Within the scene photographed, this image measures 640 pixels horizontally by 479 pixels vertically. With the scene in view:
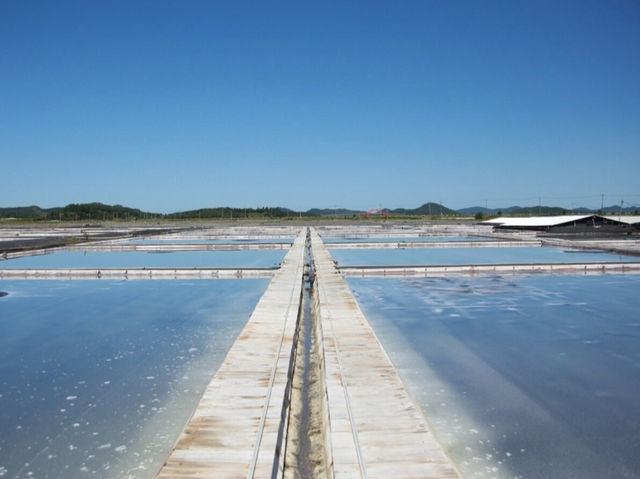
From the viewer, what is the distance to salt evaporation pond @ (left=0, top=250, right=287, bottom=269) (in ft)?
30.1

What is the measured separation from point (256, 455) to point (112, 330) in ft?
10.0

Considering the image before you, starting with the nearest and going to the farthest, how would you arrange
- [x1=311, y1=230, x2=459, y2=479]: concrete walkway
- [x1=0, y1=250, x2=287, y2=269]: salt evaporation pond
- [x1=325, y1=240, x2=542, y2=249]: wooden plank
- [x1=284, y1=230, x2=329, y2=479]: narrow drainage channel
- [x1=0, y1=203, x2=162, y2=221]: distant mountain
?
[x1=311, y1=230, x2=459, y2=479]: concrete walkway → [x1=284, y1=230, x2=329, y2=479]: narrow drainage channel → [x1=0, y1=250, x2=287, y2=269]: salt evaporation pond → [x1=325, y1=240, x2=542, y2=249]: wooden plank → [x1=0, y1=203, x2=162, y2=221]: distant mountain

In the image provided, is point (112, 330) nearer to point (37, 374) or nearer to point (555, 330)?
point (37, 374)

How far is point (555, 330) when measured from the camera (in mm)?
4281

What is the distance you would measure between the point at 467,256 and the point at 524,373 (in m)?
7.64

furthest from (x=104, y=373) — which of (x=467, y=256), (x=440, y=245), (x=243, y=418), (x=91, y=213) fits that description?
(x=91, y=213)

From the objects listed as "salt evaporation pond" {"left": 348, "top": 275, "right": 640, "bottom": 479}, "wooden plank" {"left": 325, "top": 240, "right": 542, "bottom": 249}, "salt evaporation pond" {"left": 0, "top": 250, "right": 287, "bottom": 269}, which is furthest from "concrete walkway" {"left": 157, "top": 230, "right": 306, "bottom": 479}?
"wooden plank" {"left": 325, "top": 240, "right": 542, "bottom": 249}

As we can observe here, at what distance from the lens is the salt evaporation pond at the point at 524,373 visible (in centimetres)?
220

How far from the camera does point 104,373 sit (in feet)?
10.7

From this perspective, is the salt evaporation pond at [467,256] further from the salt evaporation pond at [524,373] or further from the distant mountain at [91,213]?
the distant mountain at [91,213]

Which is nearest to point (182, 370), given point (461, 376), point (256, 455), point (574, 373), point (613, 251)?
point (256, 455)

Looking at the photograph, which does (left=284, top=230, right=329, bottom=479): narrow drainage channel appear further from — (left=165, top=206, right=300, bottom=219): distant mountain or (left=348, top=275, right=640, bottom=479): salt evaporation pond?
(left=165, top=206, right=300, bottom=219): distant mountain

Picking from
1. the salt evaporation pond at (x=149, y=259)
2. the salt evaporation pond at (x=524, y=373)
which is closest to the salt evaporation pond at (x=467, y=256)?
the salt evaporation pond at (x=149, y=259)

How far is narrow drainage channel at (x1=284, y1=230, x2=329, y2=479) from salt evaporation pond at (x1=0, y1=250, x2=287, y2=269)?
5.23 metres
